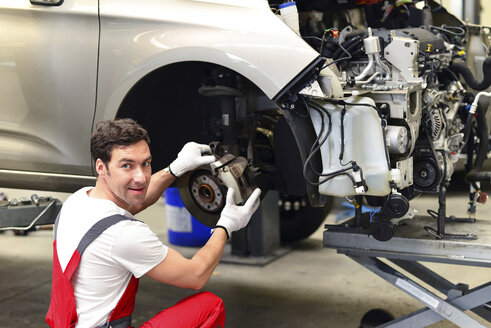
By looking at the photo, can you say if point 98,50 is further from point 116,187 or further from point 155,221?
point 155,221

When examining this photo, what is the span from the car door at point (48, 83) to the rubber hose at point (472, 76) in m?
1.79

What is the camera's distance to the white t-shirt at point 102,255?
2.08m

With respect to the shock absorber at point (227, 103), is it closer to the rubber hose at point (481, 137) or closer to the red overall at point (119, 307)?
the red overall at point (119, 307)

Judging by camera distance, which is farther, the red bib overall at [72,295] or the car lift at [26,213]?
the car lift at [26,213]

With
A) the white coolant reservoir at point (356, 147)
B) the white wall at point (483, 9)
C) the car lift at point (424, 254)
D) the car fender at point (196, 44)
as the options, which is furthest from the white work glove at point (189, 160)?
the white wall at point (483, 9)

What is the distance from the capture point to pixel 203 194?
9.29 ft

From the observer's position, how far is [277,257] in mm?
4770

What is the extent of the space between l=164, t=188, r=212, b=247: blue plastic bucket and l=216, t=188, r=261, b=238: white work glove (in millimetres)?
2506

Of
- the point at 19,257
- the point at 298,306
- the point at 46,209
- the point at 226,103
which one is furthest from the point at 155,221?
the point at 226,103

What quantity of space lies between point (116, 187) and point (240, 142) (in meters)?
0.86

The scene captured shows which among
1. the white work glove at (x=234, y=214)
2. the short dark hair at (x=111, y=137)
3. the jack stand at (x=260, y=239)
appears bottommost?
the jack stand at (x=260, y=239)

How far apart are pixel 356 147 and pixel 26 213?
157cm

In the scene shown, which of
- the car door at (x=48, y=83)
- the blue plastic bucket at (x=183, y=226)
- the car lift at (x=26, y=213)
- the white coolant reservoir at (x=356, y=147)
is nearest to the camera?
the white coolant reservoir at (x=356, y=147)

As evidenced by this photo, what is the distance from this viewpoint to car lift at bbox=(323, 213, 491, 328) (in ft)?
8.23
